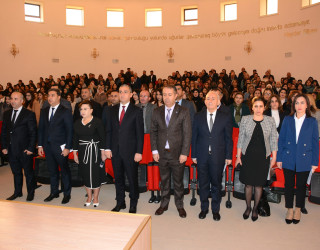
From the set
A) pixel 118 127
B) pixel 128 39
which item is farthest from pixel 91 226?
pixel 128 39

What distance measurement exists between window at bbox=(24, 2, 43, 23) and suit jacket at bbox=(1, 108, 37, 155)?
45.0 feet

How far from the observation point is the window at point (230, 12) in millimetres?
15555

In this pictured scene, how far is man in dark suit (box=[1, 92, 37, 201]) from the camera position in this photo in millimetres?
4422

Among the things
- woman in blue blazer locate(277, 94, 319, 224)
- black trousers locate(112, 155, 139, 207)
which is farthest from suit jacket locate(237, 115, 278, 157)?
black trousers locate(112, 155, 139, 207)

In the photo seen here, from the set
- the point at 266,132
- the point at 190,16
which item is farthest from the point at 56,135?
the point at 190,16

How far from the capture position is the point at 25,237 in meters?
1.80

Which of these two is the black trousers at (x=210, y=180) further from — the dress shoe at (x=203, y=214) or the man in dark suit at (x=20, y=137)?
the man in dark suit at (x=20, y=137)

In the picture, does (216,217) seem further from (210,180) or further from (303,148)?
(303,148)

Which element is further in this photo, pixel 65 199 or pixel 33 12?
pixel 33 12

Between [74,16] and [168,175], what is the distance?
15896mm

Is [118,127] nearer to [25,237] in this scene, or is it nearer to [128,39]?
[25,237]

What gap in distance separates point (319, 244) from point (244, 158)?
122 centimetres

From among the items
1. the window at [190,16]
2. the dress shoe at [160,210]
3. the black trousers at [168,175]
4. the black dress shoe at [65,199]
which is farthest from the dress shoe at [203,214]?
the window at [190,16]

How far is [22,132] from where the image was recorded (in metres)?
4.44
